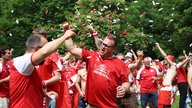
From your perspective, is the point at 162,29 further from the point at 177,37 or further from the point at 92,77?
the point at 92,77

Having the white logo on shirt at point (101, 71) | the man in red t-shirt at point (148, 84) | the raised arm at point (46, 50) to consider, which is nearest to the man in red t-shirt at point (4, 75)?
the white logo on shirt at point (101, 71)

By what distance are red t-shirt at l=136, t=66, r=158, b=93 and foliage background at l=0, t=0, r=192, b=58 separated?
977 inches

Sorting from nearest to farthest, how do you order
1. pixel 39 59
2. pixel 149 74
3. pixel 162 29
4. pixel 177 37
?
pixel 39 59
pixel 149 74
pixel 177 37
pixel 162 29

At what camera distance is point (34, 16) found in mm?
54531

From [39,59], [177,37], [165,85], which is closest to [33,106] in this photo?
[39,59]

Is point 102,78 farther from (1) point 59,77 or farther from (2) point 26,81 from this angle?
(2) point 26,81

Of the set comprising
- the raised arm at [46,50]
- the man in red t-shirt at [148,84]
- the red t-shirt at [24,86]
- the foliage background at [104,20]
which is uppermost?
the raised arm at [46,50]

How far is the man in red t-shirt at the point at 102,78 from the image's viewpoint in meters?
8.91

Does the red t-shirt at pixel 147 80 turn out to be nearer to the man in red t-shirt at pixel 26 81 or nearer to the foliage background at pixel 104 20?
the man in red t-shirt at pixel 26 81

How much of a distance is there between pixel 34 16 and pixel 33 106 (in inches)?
1881

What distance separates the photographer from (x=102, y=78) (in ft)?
29.3

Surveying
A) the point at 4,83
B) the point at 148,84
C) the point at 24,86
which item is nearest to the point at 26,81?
the point at 24,86

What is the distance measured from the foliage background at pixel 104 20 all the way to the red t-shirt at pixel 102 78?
112 feet

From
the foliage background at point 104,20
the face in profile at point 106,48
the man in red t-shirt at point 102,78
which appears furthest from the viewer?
the foliage background at point 104,20
